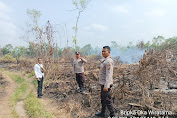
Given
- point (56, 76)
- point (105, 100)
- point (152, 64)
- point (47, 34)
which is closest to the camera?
point (105, 100)

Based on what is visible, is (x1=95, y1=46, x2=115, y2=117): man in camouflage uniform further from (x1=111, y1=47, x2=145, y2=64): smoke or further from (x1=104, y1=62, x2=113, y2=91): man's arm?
(x1=111, y1=47, x2=145, y2=64): smoke

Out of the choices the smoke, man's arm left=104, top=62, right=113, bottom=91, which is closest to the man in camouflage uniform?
man's arm left=104, top=62, right=113, bottom=91

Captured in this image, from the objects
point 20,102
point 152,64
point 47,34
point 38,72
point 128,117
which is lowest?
point 20,102

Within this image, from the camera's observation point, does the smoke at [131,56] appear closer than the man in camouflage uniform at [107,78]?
No

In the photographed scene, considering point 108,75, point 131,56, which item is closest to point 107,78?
point 108,75

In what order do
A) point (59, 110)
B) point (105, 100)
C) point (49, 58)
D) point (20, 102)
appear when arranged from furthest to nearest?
point (49, 58)
point (20, 102)
point (59, 110)
point (105, 100)

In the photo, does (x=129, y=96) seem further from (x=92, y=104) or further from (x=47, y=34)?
(x=47, y=34)

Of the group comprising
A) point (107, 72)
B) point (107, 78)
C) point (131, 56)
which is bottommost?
point (107, 78)

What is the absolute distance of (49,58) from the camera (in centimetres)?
832

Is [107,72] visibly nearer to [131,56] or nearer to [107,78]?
[107,78]

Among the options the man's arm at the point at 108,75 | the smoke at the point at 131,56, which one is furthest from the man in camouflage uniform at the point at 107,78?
the smoke at the point at 131,56

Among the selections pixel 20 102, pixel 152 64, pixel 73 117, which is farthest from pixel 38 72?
pixel 152 64

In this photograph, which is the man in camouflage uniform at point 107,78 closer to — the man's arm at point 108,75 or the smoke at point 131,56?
the man's arm at point 108,75

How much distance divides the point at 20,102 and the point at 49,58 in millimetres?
3502
